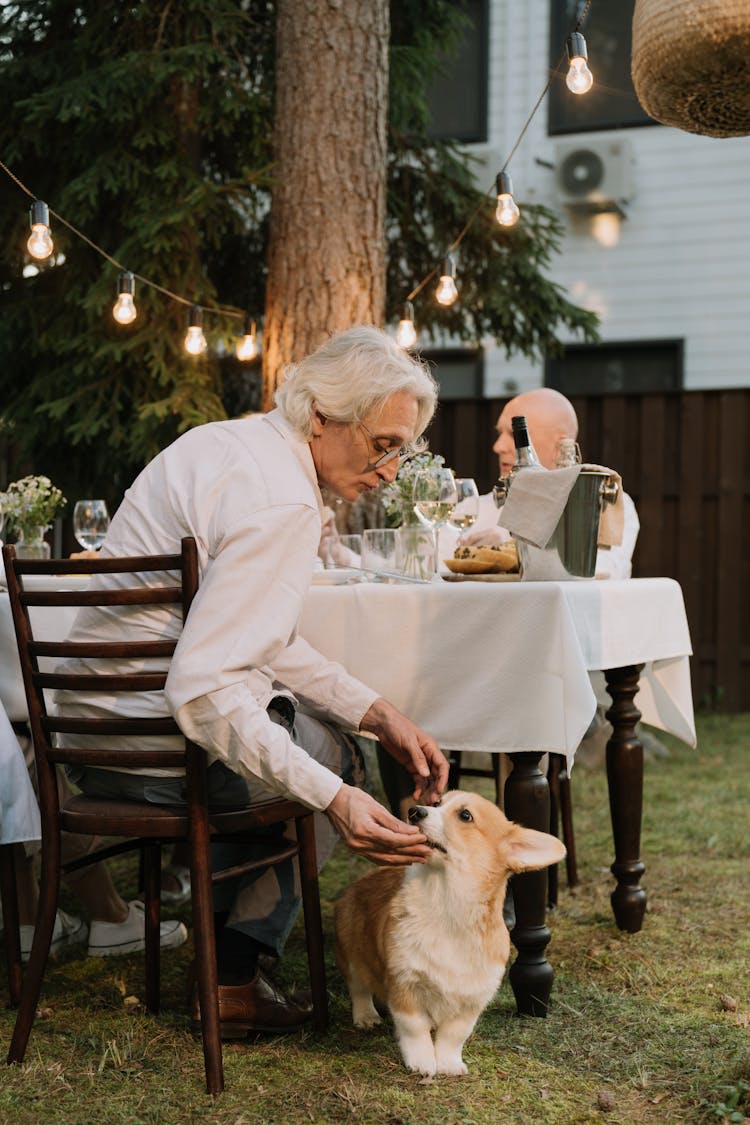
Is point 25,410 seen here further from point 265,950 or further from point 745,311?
point 745,311

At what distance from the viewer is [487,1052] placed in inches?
103

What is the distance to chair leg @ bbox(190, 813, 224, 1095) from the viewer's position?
2.38 metres

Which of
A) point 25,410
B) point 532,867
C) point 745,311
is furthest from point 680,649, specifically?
point 745,311

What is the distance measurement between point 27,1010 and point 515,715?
123 cm

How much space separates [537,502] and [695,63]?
42.4 inches

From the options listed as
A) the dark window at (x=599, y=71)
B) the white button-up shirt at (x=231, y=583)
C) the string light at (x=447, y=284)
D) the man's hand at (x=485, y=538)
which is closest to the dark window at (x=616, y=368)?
the dark window at (x=599, y=71)

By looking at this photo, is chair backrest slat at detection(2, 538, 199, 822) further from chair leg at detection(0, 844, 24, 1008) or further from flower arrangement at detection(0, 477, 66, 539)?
flower arrangement at detection(0, 477, 66, 539)

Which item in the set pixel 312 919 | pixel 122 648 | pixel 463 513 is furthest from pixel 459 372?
pixel 122 648

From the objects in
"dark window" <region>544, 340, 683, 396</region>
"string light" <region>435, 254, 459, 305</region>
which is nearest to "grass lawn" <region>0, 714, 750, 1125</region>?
"string light" <region>435, 254, 459, 305</region>

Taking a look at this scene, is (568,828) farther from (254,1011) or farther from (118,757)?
(118,757)

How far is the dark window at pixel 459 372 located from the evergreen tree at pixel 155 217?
9.70 feet

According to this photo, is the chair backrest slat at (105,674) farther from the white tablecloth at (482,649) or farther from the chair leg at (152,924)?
the white tablecloth at (482,649)

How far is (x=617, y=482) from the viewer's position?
3115mm

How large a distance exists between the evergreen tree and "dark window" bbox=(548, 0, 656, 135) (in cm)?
307
